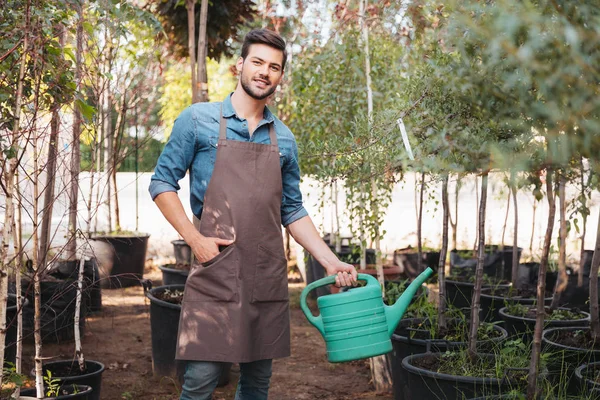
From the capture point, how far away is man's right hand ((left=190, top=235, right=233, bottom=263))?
2.16m

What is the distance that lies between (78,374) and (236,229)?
58.5 inches

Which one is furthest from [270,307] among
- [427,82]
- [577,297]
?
[577,297]

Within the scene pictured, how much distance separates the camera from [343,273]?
7.39ft

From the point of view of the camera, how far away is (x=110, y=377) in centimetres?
400

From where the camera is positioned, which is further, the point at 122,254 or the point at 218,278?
the point at 122,254

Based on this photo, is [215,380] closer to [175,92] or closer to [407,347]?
[407,347]

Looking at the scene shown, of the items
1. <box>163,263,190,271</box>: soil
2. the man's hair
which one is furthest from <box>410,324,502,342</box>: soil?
<box>163,263,190,271</box>: soil

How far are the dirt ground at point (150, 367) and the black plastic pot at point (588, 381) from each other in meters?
1.27

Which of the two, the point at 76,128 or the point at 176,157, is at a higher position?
the point at 76,128

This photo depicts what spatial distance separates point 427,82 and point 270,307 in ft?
4.08

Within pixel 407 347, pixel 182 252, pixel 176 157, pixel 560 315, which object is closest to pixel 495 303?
pixel 560 315

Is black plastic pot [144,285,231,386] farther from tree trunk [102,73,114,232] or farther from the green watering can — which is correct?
the green watering can

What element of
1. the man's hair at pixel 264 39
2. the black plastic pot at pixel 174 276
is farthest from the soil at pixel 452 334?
the black plastic pot at pixel 174 276

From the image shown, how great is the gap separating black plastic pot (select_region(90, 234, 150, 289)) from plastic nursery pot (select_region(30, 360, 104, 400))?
137 inches
